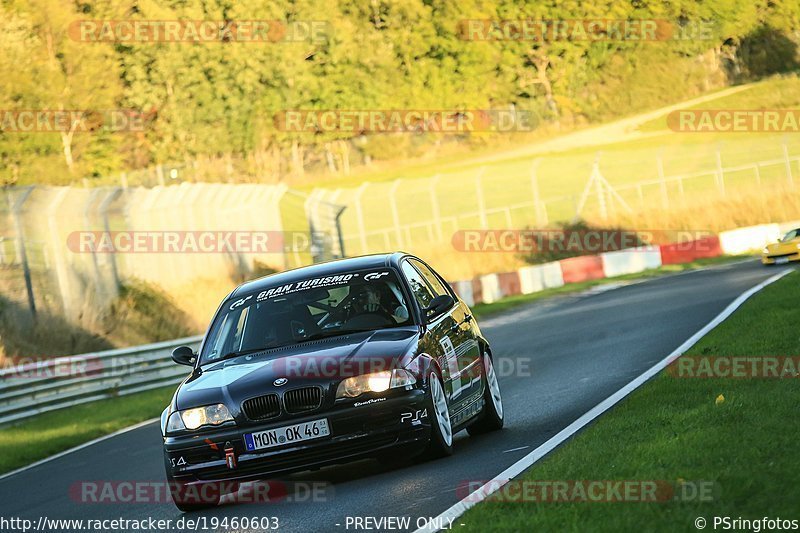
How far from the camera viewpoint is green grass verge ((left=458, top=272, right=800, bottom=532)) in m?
6.04

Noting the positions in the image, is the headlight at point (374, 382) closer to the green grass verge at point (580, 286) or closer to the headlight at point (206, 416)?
the headlight at point (206, 416)

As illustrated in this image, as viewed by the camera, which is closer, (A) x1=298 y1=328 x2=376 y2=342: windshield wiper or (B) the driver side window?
(A) x1=298 y1=328 x2=376 y2=342: windshield wiper

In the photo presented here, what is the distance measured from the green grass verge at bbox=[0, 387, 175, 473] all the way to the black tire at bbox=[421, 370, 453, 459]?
7.06 m

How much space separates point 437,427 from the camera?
29.6 feet

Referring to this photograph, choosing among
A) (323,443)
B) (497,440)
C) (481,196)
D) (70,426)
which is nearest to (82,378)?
(70,426)

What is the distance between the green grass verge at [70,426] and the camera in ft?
52.3

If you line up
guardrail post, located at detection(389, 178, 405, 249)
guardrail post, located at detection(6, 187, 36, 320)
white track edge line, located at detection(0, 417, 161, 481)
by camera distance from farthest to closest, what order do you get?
guardrail post, located at detection(389, 178, 405, 249) → guardrail post, located at detection(6, 187, 36, 320) → white track edge line, located at detection(0, 417, 161, 481)

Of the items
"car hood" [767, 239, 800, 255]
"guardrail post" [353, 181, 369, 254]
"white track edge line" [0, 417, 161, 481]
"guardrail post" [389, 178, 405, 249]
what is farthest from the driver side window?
"guardrail post" [389, 178, 405, 249]

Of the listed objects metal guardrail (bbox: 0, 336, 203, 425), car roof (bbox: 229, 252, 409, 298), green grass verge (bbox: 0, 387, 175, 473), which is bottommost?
green grass verge (bbox: 0, 387, 175, 473)

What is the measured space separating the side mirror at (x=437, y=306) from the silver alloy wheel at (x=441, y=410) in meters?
0.74

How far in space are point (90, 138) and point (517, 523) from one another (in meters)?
68.5

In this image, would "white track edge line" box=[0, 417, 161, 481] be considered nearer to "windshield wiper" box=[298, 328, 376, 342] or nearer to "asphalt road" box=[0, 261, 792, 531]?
"asphalt road" box=[0, 261, 792, 531]

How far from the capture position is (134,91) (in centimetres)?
7938

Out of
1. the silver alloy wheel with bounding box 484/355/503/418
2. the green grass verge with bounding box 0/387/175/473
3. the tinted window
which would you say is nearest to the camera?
the silver alloy wheel with bounding box 484/355/503/418
